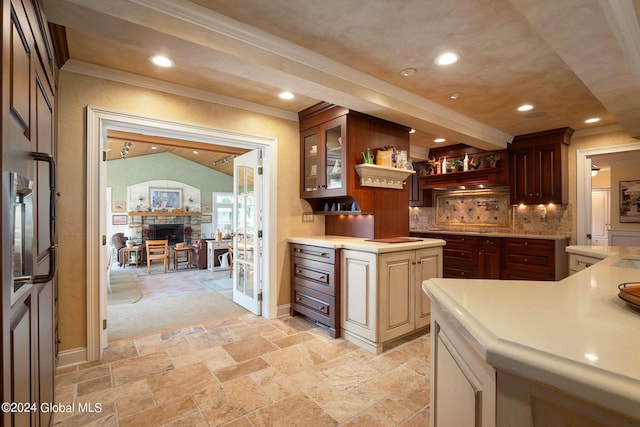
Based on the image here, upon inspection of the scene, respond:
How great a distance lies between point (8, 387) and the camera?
2.87 feet

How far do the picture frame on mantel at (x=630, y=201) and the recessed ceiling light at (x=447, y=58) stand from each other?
6.48 meters

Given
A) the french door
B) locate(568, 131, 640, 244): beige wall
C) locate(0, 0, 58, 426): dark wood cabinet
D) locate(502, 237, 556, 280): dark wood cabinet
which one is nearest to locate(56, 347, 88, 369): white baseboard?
locate(0, 0, 58, 426): dark wood cabinet

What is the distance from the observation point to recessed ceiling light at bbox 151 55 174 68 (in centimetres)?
239

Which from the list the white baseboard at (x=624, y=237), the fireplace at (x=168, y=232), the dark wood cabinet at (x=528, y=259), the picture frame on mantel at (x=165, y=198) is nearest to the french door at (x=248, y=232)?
the dark wood cabinet at (x=528, y=259)

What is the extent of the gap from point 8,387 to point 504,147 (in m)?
5.56

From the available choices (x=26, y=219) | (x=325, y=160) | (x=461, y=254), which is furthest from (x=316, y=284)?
(x=461, y=254)

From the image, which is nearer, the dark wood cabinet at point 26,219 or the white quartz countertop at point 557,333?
the white quartz countertop at point 557,333

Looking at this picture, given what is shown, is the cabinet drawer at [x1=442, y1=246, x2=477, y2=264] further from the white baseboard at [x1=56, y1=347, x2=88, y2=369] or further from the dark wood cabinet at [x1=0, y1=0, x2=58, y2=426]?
the dark wood cabinet at [x1=0, y1=0, x2=58, y2=426]

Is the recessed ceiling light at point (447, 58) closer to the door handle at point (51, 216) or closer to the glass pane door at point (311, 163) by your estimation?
the glass pane door at point (311, 163)

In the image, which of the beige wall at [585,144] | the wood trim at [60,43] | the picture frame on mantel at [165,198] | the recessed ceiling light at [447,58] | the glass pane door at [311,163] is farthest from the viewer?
the picture frame on mantel at [165,198]

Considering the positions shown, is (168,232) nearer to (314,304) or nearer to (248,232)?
(248,232)

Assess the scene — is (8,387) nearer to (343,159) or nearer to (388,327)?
(388,327)

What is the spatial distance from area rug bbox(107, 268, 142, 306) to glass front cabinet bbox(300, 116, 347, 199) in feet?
10.1

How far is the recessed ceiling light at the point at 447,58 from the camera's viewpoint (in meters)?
2.35
